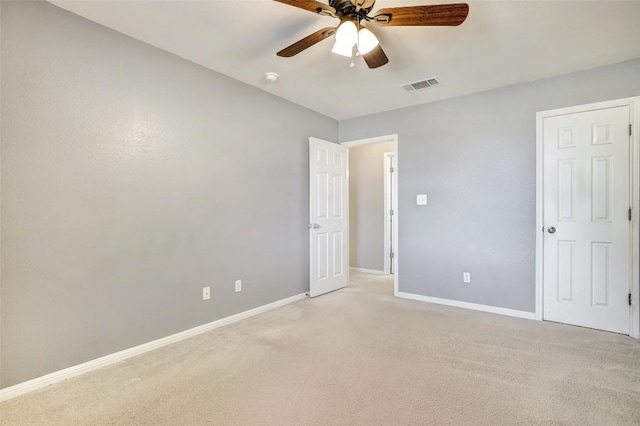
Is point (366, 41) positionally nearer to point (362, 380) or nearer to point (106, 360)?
point (362, 380)

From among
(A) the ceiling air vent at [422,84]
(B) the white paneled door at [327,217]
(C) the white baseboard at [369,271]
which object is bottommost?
(C) the white baseboard at [369,271]

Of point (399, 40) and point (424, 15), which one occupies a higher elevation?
point (399, 40)

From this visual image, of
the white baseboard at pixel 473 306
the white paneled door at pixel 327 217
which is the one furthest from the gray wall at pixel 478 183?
the white paneled door at pixel 327 217

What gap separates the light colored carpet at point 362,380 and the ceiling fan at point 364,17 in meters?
2.19

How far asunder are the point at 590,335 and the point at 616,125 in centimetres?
193

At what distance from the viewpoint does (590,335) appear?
282cm

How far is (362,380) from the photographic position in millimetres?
2082

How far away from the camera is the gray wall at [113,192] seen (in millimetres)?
1963

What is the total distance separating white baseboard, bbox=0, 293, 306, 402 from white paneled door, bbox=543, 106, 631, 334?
3181 mm

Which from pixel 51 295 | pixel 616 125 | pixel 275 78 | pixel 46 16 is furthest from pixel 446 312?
pixel 46 16

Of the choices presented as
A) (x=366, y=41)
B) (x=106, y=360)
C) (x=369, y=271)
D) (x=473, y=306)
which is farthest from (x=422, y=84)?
(x=106, y=360)

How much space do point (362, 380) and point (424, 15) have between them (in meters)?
2.26

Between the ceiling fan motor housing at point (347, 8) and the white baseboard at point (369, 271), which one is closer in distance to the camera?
the ceiling fan motor housing at point (347, 8)

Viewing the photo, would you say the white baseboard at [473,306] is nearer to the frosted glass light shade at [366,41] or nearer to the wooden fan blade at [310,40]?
the frosted glass light shade at [366,41]
